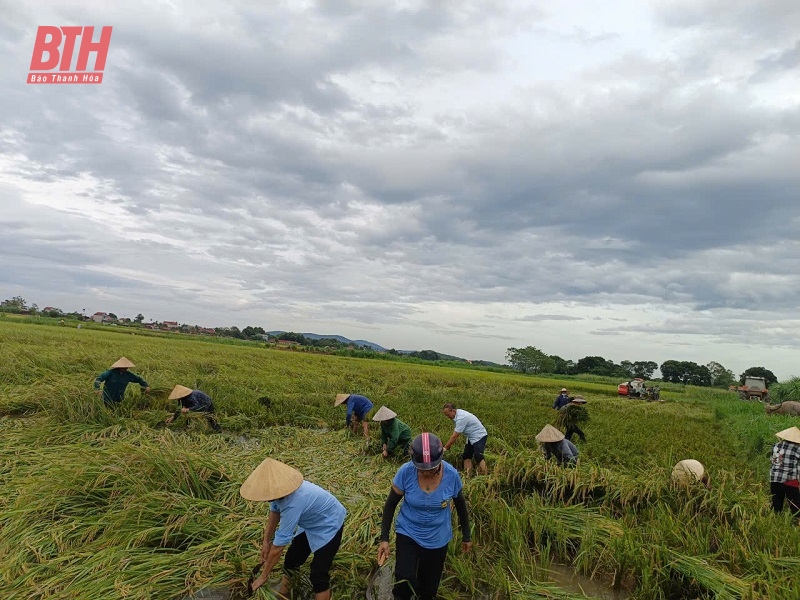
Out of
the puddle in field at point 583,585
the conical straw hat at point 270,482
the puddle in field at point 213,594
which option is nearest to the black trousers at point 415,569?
the conical straw hat at point 270,482

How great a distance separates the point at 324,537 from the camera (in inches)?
121

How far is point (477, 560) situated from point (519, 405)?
11537 mm

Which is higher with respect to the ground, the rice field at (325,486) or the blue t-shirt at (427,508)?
the blue t-shirt at (427,508)

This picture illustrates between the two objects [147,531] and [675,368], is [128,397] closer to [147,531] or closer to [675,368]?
[147,531]

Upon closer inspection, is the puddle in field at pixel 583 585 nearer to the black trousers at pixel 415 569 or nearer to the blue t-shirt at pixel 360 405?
the black trousers at pixel 415 569

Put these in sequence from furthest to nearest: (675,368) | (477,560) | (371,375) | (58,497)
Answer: (675,368) → (371,375) → (58,497) → (477,560)

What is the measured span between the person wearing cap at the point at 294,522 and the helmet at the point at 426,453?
0.79 m

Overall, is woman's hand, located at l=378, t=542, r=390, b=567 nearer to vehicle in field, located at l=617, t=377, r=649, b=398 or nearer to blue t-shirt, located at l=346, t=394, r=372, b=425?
blue t-shirt, located at l=346, t=394, r=372, b=425

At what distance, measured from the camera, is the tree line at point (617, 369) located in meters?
63.5

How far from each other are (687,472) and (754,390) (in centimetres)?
2934

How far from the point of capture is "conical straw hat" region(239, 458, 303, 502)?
2.87 meters

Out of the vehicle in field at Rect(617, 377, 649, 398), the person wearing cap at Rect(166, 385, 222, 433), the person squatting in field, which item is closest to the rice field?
the person wearing cap at Rect(166, 385, 222, 433)

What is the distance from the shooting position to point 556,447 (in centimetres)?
566

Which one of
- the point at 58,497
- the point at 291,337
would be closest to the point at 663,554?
the point at 58,497
